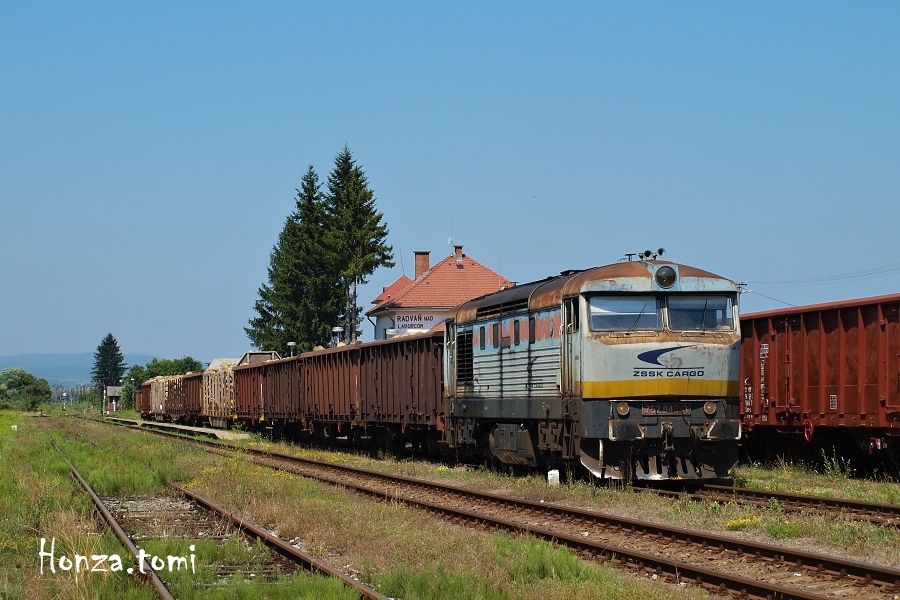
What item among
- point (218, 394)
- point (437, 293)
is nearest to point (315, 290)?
point (437, 293)

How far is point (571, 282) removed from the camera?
17656mm

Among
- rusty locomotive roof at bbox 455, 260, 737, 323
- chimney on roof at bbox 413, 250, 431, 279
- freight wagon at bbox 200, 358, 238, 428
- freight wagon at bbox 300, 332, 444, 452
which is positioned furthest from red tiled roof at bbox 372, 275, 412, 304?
rusty locomotive roof at bbox 455, 260, 737, 323

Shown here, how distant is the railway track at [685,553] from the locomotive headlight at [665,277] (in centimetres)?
403

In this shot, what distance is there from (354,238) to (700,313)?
55634 mm

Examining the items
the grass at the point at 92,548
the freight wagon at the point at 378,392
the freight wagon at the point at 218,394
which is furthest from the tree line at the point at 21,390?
the grass at the point at 92,548

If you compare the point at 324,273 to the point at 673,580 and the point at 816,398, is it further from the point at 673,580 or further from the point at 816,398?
the point at 673,580

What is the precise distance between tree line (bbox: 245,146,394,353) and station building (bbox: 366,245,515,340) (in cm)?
275

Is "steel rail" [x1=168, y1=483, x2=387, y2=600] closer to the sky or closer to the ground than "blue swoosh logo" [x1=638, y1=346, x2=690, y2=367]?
closer to the ground

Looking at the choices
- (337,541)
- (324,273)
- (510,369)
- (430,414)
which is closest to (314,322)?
(324,273)

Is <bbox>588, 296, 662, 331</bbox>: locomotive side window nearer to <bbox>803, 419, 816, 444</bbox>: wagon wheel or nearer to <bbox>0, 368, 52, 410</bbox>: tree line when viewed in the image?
<bbox>803, 419, 816, 444</bbox>: wagon wheel

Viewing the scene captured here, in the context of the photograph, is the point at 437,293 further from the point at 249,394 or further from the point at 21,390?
the point at 21,390

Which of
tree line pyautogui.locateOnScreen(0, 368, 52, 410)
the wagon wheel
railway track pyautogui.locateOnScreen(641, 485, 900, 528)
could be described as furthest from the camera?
tree line pyautogui.locateOnScreen(0, 368, 52, 410)

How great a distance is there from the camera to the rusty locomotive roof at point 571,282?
17.1 meters

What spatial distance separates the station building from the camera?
73750mm
